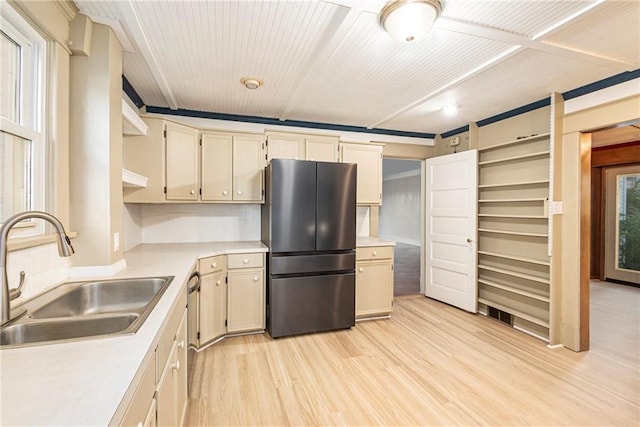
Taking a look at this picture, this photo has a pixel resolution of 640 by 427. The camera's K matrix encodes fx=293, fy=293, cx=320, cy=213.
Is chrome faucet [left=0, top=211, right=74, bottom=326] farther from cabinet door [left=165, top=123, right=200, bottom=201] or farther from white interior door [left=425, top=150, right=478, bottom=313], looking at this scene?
white interior door [left=425, top=150, right=478, bottom=313]

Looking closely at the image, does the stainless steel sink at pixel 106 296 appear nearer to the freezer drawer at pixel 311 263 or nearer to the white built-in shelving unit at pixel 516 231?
the freezer drawer at pixel 311 263

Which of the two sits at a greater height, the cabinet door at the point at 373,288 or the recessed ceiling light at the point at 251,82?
the recessed ceiling light at the point at 251,82

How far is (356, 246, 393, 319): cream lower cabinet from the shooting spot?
3.35m

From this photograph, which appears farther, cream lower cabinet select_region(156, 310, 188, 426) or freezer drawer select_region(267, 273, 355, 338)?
freezer drawer select_region(267, 273, 355, 338)

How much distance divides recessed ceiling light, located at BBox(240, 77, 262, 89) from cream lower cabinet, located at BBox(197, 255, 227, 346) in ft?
5.28

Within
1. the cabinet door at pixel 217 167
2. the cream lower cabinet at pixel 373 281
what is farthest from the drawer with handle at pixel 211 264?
the cream lower cabinet at pixel 373 281

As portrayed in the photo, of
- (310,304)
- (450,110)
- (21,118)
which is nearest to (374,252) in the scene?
(310,304)

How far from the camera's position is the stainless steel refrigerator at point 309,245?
286 centimetres

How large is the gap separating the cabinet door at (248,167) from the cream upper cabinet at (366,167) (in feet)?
3.31

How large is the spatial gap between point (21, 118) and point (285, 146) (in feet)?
7.34

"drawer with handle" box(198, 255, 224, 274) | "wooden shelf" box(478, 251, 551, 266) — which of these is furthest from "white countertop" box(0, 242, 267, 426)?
"wooden shelf" box(478, 251, 551, 266)

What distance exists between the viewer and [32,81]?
1.47 m

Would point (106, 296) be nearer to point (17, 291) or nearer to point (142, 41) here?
point (17, 291)

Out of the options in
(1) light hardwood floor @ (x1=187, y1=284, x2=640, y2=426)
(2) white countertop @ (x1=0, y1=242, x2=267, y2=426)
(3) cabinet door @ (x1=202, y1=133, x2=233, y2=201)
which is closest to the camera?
(2) white countertop @ (x1=0, y1=242, x2=267, y2=426)
